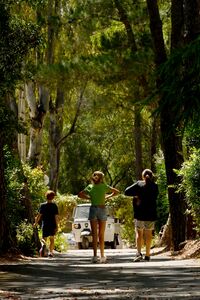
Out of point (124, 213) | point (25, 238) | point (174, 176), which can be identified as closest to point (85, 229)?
point (124, 213)

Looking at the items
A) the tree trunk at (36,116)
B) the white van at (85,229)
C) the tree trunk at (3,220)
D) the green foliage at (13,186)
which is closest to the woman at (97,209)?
the tree trunk at (3,220)

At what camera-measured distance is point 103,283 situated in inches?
444

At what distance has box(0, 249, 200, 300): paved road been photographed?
9359 millimetres

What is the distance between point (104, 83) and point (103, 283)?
16.8 metres

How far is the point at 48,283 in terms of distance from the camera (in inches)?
451

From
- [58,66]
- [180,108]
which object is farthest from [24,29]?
[58,66]

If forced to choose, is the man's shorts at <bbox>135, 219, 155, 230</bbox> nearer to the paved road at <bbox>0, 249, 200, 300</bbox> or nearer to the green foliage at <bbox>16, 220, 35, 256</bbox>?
the paved road at <bbox>0, 249, 200, 300</bbox>

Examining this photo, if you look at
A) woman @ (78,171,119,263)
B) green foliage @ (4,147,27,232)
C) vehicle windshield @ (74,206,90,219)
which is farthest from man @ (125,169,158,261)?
vehicle windshield @ (74,206,90,219)

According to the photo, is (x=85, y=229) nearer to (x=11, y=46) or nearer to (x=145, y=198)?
(x=145, y=198)

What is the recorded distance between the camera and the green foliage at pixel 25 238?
21719mm

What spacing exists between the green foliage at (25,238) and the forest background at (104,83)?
0.09 feet

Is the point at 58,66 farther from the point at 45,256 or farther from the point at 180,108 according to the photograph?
the point at 180,108

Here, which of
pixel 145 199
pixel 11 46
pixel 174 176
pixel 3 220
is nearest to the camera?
pixel 11 46

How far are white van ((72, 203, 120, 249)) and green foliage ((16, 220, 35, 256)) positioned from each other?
15.0m
